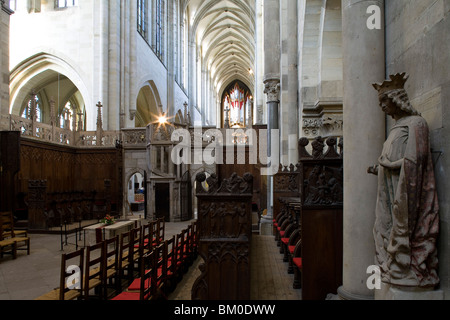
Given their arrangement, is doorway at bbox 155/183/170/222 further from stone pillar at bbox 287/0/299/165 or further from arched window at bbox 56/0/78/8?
arched window at bbox 56/0/78/8

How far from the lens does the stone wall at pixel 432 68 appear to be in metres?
2.07

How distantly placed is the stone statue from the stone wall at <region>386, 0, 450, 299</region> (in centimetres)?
7

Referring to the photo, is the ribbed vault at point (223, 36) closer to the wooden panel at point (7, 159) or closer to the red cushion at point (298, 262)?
the wooden panel at point (7, 159)

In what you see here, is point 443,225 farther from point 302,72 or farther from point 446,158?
point 302,72

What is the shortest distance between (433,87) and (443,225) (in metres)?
0.91

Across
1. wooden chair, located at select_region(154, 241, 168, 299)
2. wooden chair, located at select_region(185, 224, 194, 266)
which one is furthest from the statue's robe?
wooden chair, located at select_region(185, 224, 194, 266)

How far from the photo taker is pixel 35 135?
12.1 metres

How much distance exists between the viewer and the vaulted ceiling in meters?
30.5

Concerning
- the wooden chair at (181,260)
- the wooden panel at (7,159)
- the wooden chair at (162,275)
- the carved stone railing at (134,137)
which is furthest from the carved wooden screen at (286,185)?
the carved stone railing at (134,137)

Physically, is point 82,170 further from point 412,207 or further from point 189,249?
point 412,207

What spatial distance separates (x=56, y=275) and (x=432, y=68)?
605cm

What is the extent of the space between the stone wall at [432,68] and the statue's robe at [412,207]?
75mm

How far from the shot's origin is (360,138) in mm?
2682
